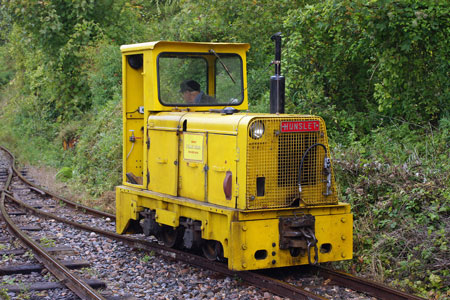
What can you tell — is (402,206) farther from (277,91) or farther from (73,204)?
(73,204)

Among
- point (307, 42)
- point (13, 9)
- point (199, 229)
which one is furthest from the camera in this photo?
point (13, 9)

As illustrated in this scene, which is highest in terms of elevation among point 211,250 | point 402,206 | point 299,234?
point 402,206

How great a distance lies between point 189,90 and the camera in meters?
8.10

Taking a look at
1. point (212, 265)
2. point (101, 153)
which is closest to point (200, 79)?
point (212, 265)

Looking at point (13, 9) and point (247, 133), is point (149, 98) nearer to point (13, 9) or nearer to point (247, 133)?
point (247, 133)

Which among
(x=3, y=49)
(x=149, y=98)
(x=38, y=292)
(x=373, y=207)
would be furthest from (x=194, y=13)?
(x=3, y=49)

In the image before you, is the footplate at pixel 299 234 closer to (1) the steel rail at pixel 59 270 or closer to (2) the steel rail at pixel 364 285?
(2) the steel rail at pixel 364 285

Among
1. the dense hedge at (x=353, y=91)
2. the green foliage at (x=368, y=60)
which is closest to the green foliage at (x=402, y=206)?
the dense hedge at (x=353, y=91)

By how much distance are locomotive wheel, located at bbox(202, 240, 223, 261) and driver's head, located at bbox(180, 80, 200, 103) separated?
75.1 inches

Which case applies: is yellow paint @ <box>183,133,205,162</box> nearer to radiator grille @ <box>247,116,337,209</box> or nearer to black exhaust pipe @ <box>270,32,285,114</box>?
radiator grille @ <box>247,116,337,209</box>

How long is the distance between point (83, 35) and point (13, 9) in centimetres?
236

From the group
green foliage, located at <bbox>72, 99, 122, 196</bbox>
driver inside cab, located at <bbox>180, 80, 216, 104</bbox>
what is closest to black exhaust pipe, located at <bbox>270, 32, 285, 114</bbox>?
driver inside cab, located at <bbox>180, 80, 216, 104</bbox>

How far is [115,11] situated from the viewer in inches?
828

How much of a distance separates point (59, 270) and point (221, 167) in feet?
7.35
